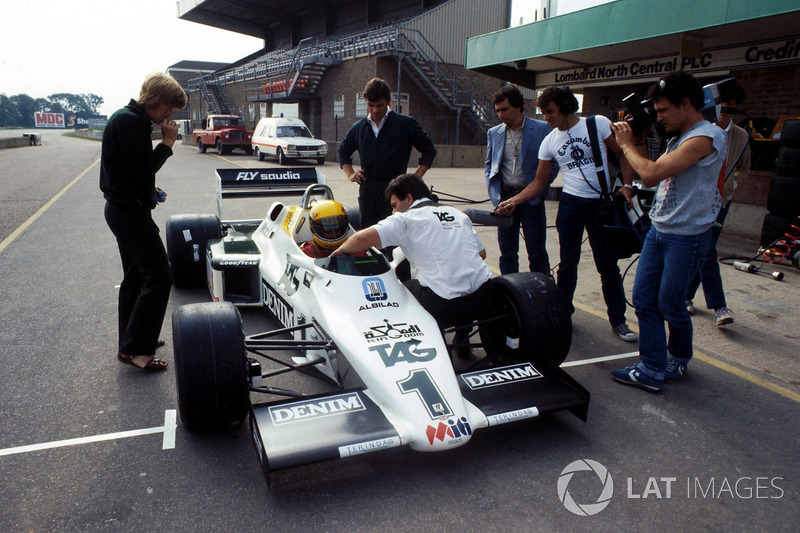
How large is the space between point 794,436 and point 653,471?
1.04m

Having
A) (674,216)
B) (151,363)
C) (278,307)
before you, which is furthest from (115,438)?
(674,216)

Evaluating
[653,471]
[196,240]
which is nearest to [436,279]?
[653,471]

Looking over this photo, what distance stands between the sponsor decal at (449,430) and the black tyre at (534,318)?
829 millimetres

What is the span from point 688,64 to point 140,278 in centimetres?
953

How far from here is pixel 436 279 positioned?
3547 millimetres

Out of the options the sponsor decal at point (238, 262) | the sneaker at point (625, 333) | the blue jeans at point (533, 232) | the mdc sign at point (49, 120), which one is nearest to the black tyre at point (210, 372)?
the sponsor decal at point (238, 262)

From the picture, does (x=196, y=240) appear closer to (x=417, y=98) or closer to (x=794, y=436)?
(x=794, y=436)

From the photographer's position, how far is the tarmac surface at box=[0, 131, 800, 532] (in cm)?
253

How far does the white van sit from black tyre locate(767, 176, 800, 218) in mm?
16801

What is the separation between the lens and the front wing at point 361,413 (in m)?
2.54

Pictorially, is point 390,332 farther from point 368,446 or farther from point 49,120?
point 49,120

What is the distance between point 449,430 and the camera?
2.68 m

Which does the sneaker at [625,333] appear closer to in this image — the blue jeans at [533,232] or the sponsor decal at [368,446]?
the blue jeans at [533,232]

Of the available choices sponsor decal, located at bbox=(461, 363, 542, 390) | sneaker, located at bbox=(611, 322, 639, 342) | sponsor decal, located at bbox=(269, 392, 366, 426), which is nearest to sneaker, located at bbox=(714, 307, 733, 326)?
sneaker, located at bbox=(611, 322, 639, 342)
